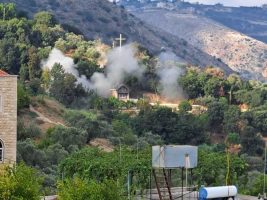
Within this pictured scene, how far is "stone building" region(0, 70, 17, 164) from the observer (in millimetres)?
35688

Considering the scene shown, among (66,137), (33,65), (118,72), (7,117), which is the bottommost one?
(66,137)

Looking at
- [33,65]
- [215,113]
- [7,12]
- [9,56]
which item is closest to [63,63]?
[33,65]

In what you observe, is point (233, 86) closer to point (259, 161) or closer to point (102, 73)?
point (102, 73)

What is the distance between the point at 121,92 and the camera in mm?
91625

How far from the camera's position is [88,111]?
76125 millimetres

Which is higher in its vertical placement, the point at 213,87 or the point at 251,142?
the point at 213,87

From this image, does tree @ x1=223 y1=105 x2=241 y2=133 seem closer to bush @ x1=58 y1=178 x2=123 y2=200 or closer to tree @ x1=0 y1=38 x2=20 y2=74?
tree @ x1=0 y1=38 x2=20 y2=74

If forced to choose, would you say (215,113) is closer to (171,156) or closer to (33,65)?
(33,65)

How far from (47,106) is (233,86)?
30.2 meters

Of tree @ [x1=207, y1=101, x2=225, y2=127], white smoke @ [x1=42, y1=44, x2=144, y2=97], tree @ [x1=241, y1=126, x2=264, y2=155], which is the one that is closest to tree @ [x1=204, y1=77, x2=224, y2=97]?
tree @ [x1=207, y1=101, x2=225, y2=127]

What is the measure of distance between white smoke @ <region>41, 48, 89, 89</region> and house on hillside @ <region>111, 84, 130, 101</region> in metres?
4.08

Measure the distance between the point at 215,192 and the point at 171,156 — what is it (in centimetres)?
238

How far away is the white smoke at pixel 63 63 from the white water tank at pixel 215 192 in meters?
54.9

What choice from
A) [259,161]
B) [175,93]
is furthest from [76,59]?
[259,161]
